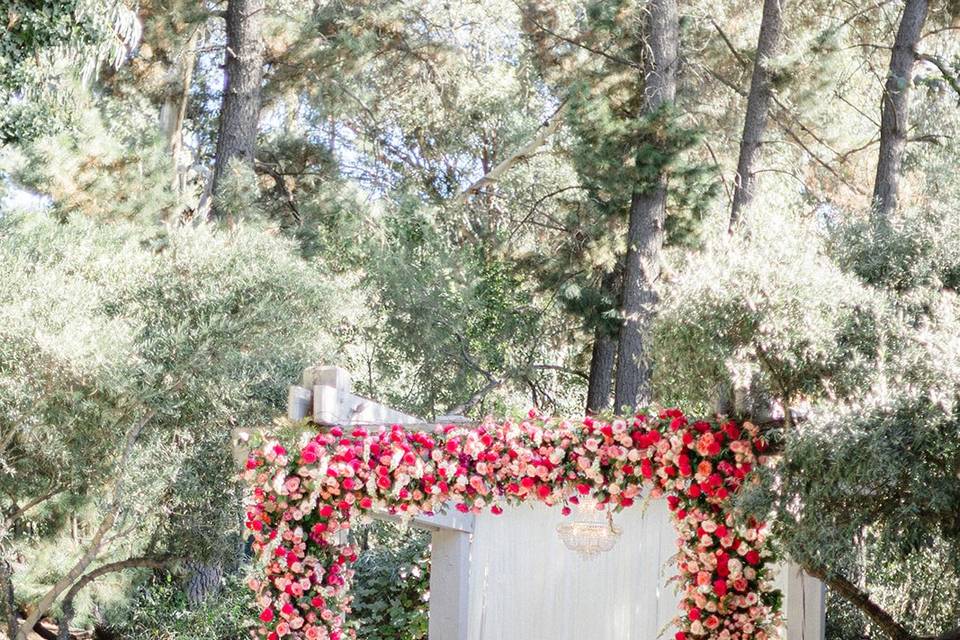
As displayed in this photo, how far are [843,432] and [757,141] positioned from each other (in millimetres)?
6687

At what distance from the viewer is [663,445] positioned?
6.57 meters

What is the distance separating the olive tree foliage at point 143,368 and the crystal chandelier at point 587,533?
2.63 metres

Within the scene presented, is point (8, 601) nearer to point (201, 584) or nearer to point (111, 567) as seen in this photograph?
point (111, 567)

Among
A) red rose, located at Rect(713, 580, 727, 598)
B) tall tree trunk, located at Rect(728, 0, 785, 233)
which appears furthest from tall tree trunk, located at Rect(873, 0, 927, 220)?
red rose, located at Rect(713, 580, 727, 598)

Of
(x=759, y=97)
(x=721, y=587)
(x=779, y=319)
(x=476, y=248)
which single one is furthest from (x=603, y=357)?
(x=779, y=319)

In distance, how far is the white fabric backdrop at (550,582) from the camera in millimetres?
9266

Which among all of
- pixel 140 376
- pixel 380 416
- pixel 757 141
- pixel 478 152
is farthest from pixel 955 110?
pixel 140 376

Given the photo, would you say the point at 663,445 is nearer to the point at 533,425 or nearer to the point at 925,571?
the point at 533,425

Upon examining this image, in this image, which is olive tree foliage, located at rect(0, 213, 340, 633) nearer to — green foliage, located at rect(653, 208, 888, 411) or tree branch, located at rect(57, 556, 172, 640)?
tree branch, located at rect(57, 556, 172, 640)

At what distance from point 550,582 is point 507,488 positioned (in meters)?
2.88

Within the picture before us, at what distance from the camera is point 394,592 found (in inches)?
446

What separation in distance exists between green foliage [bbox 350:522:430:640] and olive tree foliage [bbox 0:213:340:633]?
5.53 ft

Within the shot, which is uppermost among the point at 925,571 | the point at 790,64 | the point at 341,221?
the point at 790,64

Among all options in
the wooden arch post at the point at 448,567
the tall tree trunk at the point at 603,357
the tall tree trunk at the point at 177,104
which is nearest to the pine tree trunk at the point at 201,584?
the wooden arch post at the point at 448,567
